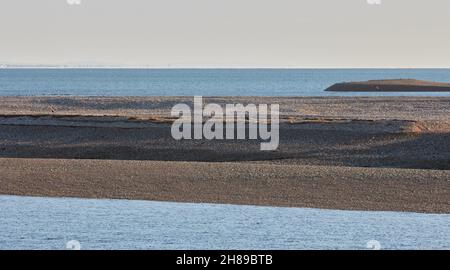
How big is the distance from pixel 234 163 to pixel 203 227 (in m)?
10.2

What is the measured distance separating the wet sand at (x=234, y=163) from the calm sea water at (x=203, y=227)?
124cm

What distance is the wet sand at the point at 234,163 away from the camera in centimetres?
2278

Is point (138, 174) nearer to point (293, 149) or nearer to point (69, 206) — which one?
point (69, 206)

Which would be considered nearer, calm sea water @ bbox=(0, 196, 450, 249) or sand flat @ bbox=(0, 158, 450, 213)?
calm sea water @ bbox=(0, 196, 450, 249)

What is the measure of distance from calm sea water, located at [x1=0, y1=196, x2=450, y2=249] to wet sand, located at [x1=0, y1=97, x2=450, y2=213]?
1237 millimetres

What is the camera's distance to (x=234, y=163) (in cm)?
2877

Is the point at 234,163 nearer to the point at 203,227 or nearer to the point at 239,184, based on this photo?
the point at 239,184

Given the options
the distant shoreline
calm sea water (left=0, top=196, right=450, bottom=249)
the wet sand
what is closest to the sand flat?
the wet sand

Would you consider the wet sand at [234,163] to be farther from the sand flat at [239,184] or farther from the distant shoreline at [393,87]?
the distant shoreline at [393,87]

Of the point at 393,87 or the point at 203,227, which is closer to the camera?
the point at 203,227

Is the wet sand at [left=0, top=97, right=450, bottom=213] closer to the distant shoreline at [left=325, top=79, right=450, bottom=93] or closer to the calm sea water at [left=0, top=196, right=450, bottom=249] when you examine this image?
the calm sea water at [left=0, top=196, right=450, bottom=249]

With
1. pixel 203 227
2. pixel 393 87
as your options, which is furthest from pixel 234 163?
pixel 393 87

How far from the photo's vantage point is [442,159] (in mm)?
28859

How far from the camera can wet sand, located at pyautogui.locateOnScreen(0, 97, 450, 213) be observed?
22.8 meters
